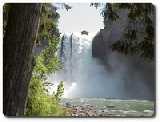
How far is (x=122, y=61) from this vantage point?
2.64m

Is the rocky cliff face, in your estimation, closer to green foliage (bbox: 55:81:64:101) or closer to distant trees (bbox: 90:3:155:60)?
distant trees (bbox: 90:3:155:60)

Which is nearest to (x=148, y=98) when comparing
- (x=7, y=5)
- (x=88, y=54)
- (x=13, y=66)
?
(x=88, y=54)

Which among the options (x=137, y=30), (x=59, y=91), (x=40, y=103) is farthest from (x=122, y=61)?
(x=40, y=103)

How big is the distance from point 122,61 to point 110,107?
0.92 ft

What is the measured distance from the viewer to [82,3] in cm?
267

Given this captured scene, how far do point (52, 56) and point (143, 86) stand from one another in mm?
567

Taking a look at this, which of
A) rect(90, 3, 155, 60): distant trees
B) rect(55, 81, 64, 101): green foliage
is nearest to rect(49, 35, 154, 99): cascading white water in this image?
rect(55, 81, 64, 101): green foliage

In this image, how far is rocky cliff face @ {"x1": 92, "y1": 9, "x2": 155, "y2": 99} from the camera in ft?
8.64

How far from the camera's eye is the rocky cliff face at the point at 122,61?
2633 mm

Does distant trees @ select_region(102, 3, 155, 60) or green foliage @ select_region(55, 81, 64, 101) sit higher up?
distant trees @ select_region(102, 3, 155, 60)

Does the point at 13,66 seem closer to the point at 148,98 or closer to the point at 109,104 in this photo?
the point at 109,104

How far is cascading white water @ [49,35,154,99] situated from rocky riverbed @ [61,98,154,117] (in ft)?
0.10

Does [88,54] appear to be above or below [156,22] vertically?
below

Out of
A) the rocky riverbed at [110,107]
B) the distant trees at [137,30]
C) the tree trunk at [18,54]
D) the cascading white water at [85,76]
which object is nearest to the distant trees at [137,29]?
the distant trees at [137,30]
